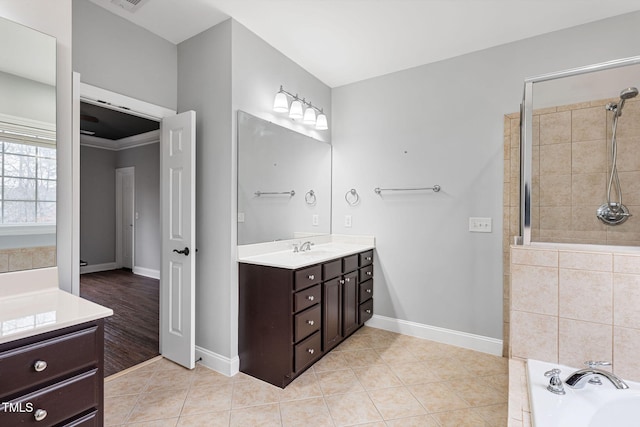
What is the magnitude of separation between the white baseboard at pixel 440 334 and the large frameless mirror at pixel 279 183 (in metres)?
1.12

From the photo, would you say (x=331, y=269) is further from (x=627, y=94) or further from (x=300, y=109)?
(x=627, y=94)

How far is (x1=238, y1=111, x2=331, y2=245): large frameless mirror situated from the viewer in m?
2.40

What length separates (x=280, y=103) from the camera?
265 cm

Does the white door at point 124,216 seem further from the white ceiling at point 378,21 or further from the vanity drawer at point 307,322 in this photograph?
the vanity drawer at point 307,322

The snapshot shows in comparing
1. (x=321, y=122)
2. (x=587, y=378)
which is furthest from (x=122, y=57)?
(x=587, y=378)

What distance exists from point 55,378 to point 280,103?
88.6 inches

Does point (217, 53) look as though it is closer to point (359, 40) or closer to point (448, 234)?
point (359, 40)

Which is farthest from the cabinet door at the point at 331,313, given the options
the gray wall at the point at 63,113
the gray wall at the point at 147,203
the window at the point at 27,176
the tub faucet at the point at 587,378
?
the gray wall at the point at 147,203

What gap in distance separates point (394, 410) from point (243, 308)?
1.20 m

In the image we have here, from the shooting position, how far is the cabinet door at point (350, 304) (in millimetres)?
2723

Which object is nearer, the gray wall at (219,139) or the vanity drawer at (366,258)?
the gray wall at (219,139)

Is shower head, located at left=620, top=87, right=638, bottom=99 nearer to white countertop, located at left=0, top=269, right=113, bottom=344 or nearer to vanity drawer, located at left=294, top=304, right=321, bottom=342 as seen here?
vanity drawer, located at left=294, top=304, right=321, bottom=342

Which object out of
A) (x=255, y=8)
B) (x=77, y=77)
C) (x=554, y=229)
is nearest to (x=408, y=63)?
(x=255, y=8)

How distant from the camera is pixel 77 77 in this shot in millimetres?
1868
